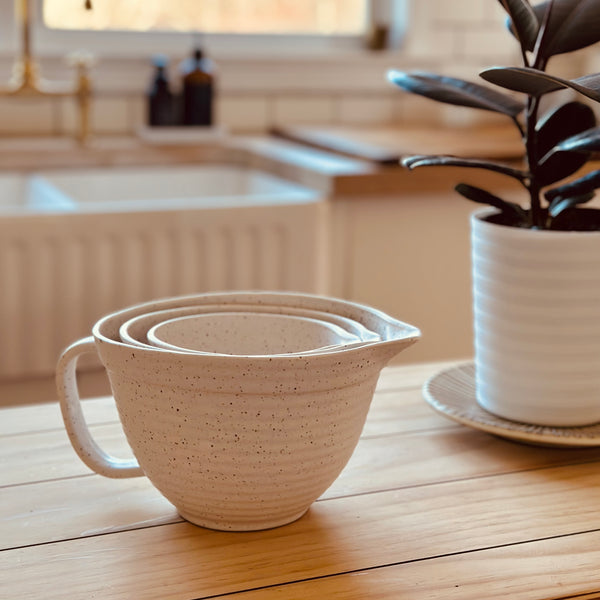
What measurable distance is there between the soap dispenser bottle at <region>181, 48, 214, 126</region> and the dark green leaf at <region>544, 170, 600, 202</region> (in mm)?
1538

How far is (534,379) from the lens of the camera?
81 cm

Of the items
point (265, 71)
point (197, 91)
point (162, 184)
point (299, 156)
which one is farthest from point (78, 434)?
point (265, 71)

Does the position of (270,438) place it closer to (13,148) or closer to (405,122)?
(13,148)

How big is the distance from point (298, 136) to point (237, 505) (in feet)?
5.77

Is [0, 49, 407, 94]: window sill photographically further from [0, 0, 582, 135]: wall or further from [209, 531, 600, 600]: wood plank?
[209, 531, 600, 600]: wood plank

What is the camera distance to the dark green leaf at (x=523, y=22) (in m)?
0.77

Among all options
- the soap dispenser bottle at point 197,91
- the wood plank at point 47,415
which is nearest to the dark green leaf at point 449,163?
the wood plank at point 47,415

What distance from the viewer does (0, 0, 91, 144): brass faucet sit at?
6.74 feet

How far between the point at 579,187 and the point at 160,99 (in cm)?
162

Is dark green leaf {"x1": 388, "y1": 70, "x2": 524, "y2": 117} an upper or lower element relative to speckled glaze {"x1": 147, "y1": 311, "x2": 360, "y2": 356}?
upper

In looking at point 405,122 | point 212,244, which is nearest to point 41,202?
point 212,244

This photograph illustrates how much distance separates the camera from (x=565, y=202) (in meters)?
0.81

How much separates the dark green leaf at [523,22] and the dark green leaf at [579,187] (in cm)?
11

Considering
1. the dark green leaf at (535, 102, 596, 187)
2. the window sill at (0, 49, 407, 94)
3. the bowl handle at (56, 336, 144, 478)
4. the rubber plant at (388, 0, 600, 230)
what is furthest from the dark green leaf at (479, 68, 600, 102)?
the window sill at (0, 49, 407, 94)
